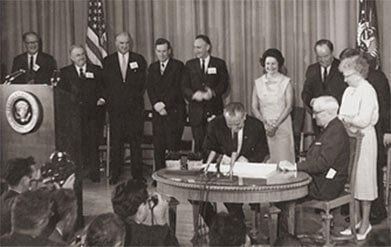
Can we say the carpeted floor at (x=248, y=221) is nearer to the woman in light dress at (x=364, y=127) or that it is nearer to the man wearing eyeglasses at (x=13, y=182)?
the woman in light dress at (x=364, y=127)

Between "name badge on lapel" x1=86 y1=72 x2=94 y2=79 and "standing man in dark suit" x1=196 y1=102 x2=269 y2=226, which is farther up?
"name badge on lapel" x1=86 y1=72 x2=94 y2=79

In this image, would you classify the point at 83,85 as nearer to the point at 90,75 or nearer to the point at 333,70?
the point at 90,75

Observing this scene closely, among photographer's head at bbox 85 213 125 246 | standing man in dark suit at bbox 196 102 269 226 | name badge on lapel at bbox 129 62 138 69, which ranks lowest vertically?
photographer's head at bbox 85 213 125 246

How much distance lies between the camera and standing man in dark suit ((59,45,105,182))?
5391 mm

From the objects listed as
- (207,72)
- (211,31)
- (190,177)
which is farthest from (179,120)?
(190,177)

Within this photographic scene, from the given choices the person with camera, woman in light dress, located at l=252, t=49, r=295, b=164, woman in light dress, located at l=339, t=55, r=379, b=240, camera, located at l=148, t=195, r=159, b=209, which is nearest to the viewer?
the person with camera

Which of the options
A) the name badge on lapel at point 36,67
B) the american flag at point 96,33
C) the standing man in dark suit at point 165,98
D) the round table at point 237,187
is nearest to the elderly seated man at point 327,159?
the round table at point 237,187

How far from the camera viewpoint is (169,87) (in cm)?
525

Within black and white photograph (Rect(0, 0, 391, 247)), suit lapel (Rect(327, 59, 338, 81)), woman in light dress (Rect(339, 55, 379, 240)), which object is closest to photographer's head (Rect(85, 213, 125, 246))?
black and white photograph (Rect(0, 0, 391, 247))

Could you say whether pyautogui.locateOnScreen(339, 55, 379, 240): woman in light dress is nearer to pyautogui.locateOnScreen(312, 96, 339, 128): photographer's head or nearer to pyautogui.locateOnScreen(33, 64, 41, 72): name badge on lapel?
pyautogui.locateOnScreen(312, 96, 339, 128): photographer's head

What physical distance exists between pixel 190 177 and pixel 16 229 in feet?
3.92

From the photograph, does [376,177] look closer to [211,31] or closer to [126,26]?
[211,31]

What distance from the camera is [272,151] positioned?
4.85 meters

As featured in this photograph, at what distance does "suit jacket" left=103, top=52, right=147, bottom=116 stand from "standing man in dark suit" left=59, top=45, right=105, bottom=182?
8 centimetres
